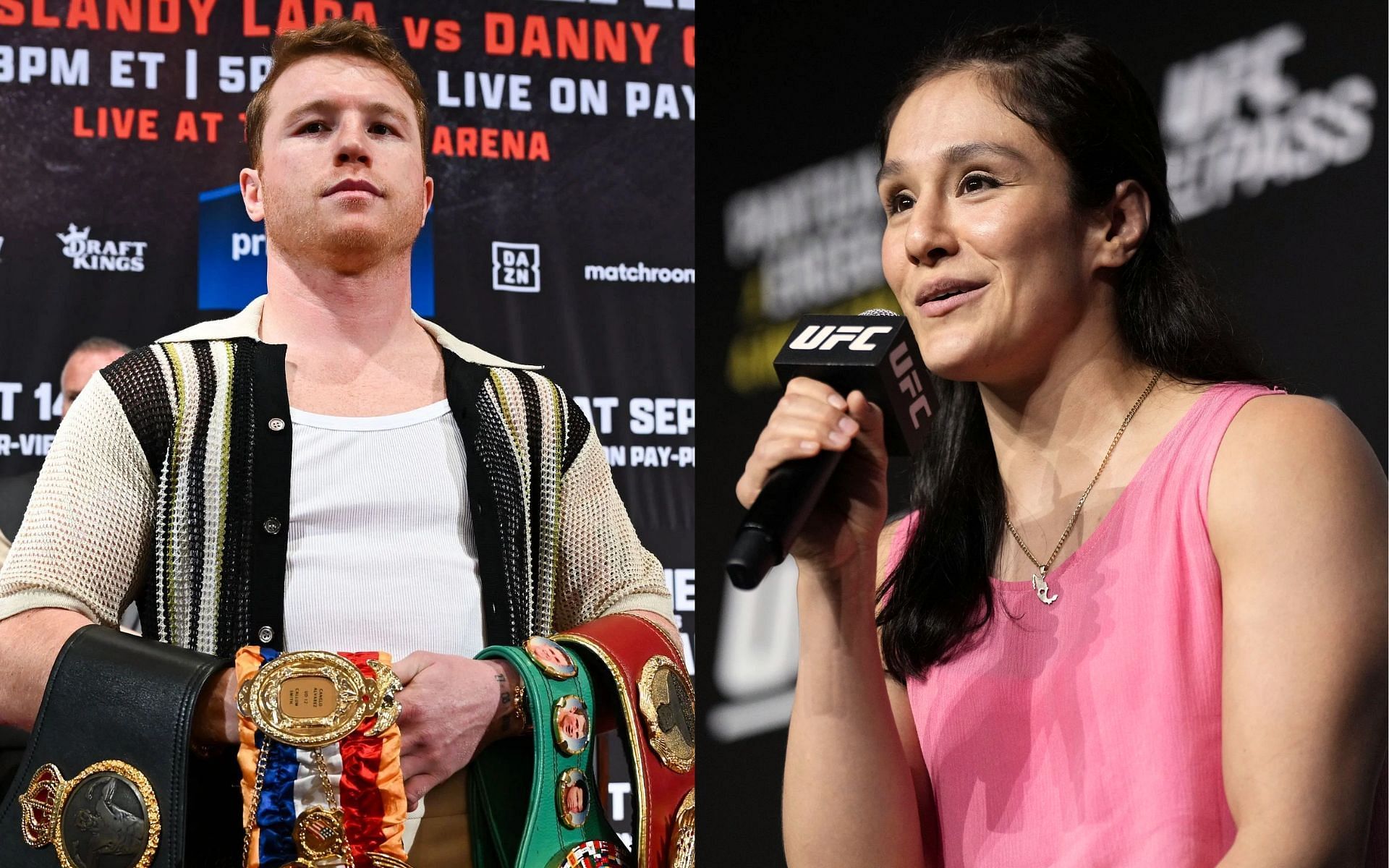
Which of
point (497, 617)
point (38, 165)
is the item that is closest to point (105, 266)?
point (38, 165)

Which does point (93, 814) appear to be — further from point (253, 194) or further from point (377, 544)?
point (253, 194)

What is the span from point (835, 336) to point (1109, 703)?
0.41 m

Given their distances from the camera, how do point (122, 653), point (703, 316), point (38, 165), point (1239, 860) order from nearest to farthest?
1. point (1239, 860)
2. point (122, 653)
3. point (703, 316)
4. point (38, 165)

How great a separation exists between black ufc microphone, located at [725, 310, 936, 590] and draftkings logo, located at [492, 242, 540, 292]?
204 centimetres

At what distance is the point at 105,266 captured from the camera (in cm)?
317

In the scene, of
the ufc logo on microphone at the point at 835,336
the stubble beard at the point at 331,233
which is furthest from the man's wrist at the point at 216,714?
the ufc logo on microphone at the point at 835,336

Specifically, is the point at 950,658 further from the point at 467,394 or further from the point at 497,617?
the point at 467,394

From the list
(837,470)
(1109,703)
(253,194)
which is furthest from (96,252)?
(1109,703)

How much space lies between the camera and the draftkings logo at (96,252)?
3.17 meters

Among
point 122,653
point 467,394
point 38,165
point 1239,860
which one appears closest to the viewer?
point 1239,860

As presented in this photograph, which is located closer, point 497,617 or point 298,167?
point 497,617

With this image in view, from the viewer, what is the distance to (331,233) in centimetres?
202

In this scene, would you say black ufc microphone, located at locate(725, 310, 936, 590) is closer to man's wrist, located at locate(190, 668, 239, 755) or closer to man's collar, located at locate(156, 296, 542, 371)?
man's wrist, located at locate(190, 668, 239, 755)

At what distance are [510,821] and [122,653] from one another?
52 cm
